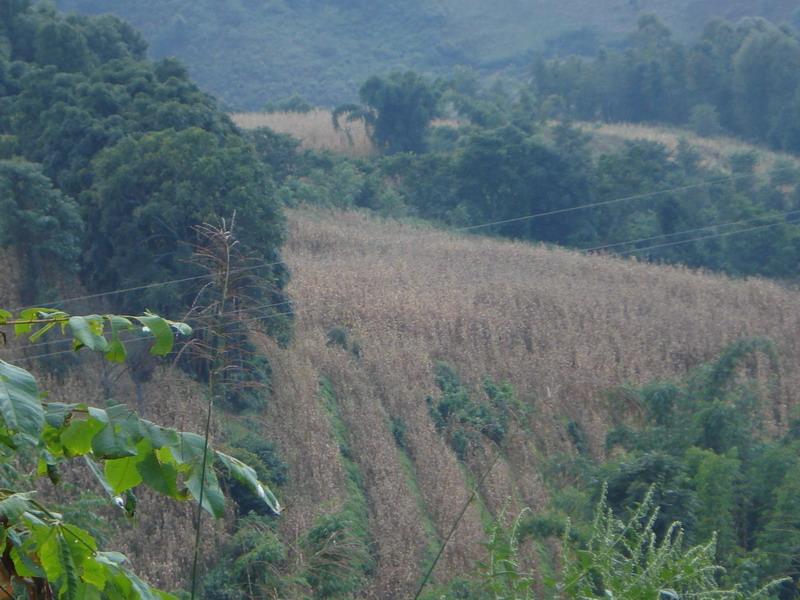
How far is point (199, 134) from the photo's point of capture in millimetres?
12516

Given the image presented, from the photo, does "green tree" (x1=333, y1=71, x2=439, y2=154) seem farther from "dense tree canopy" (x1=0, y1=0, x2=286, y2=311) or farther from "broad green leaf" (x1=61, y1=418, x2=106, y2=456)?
"broad green leaf" (x1=61, y1=418, x2=106, y2=456)

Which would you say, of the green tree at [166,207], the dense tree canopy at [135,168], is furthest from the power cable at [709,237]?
the green tree at [166,207]

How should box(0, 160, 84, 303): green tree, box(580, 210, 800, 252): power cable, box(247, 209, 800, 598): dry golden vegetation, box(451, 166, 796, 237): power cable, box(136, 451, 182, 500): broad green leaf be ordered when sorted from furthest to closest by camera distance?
1. box(451, 166, 796, 237): power cable
2. box(580, 210, 800, 252): power cable
3. box(0, 160, 84, 303): green tree
4. box(247, 209, 800, 598): dry golden vegetation
5. box(136, 451, 182, 500): broad green leaf

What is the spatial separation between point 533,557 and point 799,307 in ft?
34.9

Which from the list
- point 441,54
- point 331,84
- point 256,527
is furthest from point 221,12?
point 256,527

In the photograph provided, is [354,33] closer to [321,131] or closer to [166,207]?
[321,131]

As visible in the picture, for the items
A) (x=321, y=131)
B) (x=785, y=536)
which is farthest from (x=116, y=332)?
(x=321, y=131)

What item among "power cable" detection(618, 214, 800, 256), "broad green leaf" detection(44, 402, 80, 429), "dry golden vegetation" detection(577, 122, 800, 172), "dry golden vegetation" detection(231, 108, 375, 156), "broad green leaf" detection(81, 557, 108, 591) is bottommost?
"power cable" detection(618, 214, 800, 256)

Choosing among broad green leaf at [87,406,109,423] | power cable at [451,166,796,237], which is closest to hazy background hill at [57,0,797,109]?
power cable at [451,166,796,237]

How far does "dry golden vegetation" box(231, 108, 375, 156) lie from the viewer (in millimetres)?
28594

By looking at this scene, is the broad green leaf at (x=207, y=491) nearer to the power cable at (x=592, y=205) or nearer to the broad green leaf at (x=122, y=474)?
the broad green leaf at (x=122, y=474)

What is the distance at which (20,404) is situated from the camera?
1681mm

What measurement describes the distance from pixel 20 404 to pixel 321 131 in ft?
93.4

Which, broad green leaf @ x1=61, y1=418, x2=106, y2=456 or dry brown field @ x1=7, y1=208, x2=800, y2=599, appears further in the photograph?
dry brown field @ x1=7, y1=208, x2=800, y2=599
